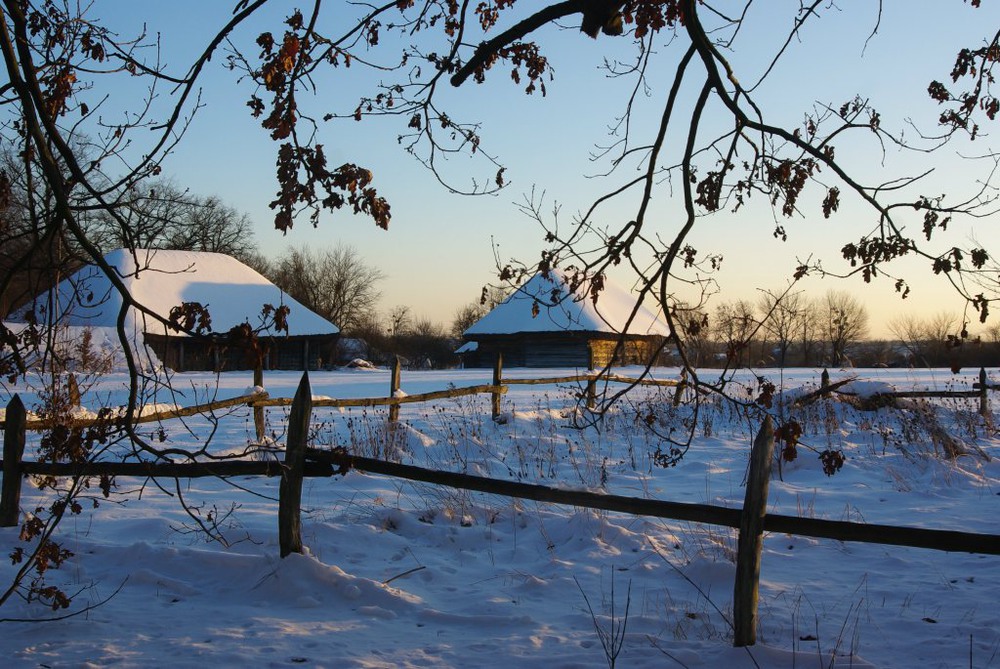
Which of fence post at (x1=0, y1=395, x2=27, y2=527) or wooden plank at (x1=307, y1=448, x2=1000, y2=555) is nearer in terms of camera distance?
wooden plank at (x1=307, y1=448, x2=1000, y2=555)

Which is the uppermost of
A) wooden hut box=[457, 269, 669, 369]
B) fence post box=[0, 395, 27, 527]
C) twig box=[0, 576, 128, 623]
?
wooden hut box=[457, 269, 669, 369]

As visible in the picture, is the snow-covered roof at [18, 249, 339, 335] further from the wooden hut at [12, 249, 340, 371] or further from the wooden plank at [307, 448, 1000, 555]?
the wooden plank at [307, 448, 1000, 555]

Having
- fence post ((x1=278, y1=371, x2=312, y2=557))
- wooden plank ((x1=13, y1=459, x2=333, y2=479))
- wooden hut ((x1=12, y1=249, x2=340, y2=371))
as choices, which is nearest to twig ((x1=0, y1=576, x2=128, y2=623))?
wooden plank ((x1=13, y1=459, x2=333, y2=479))

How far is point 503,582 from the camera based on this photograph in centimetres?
511

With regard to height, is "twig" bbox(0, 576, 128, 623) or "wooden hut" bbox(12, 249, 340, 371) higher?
"wooden hut" bbox(12, 249, 340, 371)

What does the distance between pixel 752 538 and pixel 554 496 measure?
3.45 feet

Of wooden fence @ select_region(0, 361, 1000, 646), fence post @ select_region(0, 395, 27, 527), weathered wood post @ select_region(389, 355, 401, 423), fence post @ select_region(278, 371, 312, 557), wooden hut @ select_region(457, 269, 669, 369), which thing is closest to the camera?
wooden fence @ select_region(0, 361, 1000, 646)

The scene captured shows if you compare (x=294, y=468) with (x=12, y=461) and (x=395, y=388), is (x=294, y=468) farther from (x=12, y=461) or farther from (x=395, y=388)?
(x=395, y=388)

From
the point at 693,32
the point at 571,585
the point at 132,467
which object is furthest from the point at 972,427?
the point at 132,467

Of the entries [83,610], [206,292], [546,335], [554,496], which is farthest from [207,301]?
[554,496]

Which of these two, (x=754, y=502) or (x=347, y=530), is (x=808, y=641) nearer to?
(x=754, y=502)

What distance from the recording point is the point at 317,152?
2912 millimetres

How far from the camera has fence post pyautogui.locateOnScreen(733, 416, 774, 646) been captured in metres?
3.75

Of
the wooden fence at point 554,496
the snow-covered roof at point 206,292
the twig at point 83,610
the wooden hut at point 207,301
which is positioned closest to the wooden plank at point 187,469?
the wooden fence at point 554,496
